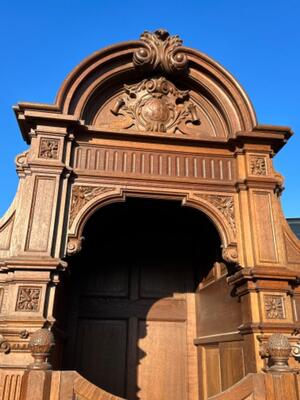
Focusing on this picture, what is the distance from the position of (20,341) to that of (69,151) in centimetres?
170

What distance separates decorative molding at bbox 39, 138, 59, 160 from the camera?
3.57m

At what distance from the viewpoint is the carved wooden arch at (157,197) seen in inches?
135

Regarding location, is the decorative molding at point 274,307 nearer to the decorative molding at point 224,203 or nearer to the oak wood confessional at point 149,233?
the oak wood confessional at point 149,233

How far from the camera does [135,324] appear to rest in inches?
175

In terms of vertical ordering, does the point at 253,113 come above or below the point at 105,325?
above

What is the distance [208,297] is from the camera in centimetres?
429

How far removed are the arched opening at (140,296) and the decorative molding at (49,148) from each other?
81 cm

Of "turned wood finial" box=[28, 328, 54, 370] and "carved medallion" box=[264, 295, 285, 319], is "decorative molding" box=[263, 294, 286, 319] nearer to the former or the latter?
"carved medallion" box=[264, 295, 285, 319]

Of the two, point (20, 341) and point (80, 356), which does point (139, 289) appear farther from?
point (20, 341)

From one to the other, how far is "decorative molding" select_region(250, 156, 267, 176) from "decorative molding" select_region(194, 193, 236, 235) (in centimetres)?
36

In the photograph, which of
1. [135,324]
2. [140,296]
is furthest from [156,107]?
[135,324]

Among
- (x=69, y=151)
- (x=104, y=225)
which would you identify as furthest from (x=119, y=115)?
(x=104, y=225)

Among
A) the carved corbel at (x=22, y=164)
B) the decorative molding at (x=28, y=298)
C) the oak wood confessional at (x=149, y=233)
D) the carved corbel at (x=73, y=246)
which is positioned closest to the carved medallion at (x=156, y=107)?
the oak wood confessional at (x=149, y=233)

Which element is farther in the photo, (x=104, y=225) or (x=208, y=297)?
(x=104, y=225)
